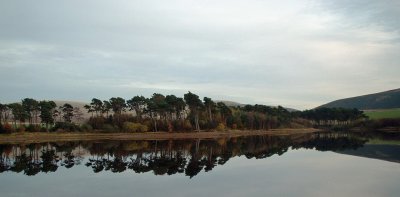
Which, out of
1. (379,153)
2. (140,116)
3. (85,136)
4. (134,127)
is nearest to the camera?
(379,153)

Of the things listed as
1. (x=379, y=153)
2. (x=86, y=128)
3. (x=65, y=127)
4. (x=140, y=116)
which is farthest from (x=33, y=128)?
(x=379, y=153)

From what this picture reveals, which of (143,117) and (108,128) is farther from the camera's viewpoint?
(143,117)

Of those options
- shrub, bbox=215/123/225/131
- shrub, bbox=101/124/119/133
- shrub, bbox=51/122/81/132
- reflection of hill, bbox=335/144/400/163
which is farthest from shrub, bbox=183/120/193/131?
reflection of hill, bbox=335/144/400/163

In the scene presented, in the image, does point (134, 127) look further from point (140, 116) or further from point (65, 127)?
point (65, 127)

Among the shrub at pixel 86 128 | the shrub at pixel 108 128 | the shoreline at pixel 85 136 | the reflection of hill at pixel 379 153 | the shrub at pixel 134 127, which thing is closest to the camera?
the reflection of hill at pixel 379 153

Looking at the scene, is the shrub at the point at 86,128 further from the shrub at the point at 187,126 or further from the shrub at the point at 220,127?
the shrub at the point at 220,127

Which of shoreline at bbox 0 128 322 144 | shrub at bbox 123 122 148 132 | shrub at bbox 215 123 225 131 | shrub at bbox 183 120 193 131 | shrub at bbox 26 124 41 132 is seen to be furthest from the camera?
shrub at bbox 215 123 225 131

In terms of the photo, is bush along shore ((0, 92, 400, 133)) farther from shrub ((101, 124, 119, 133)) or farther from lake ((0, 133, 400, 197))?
lake ((0, 133, 400, 197))

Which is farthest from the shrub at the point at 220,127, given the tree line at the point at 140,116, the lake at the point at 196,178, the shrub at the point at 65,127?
the lake at the point at 196,178

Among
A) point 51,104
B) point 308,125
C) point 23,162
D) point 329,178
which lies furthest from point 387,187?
point 308,125

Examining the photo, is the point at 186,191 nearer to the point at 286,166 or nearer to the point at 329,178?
the point at 329,178

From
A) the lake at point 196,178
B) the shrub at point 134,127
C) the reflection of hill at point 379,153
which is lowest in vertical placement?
the reflection of hill at point 379,153

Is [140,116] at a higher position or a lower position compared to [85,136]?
higher

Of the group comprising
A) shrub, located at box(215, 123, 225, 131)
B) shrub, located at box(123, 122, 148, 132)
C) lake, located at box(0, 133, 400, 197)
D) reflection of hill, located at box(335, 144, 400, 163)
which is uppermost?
shrub, located at box(123, 122, 148, 132)
